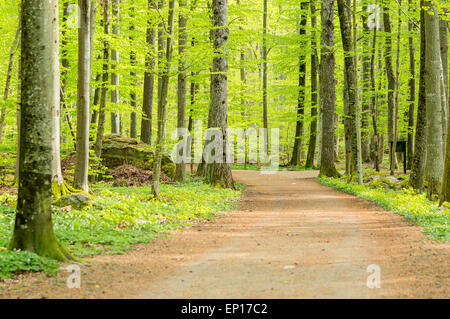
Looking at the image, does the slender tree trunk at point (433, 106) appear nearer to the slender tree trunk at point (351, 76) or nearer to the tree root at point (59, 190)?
the slender tree trunk at point (351, 76)

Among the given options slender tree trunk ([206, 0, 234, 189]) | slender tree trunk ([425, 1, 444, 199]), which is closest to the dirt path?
slender tree trunk ([425, 1, 444, 199])

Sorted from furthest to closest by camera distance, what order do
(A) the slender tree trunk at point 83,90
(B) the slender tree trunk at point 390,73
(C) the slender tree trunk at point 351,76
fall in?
(B) the slender tree trunk at point 390,73, (C) the slender tree trunk at point 351,76, (A) the slender tree trunk at point 83,90

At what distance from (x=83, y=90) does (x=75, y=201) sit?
301 centimetres

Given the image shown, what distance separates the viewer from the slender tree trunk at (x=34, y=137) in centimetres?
578

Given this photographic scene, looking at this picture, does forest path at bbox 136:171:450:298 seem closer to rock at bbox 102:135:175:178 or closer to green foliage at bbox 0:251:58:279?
green foliage at bbox 0:251:58:279

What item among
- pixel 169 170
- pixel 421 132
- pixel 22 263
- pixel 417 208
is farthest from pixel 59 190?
pixel 421 132

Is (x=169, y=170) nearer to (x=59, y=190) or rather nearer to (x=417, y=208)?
(x=59, y=190)

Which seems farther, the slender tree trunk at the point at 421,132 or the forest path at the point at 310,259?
the slender tree trunk at the point at 421,132

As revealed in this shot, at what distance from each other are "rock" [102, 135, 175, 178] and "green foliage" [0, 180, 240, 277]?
593cm

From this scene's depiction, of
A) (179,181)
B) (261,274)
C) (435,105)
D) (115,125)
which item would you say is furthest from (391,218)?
(115,125)

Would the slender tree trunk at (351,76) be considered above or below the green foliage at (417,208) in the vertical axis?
above

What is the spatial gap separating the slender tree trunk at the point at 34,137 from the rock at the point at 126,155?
41.1 ft

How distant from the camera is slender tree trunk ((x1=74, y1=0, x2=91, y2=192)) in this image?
10562 mm

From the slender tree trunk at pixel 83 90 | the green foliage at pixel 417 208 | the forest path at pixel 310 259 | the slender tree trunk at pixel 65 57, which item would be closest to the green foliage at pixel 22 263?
the forest path at pixel 310 259
